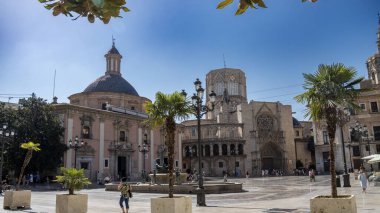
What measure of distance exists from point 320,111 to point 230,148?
4724 cm

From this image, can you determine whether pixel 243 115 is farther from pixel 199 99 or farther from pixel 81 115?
pixel 199 99

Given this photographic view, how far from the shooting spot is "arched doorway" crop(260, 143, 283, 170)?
5950cm

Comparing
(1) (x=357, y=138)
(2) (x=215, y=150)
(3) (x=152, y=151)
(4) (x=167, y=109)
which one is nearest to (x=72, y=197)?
(4) (x=167, y=109)

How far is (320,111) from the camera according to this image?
964 cm

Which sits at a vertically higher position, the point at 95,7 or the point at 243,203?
the point at 95,7

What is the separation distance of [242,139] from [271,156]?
22.7 ft

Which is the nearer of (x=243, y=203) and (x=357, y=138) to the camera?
(x=243, y=203)

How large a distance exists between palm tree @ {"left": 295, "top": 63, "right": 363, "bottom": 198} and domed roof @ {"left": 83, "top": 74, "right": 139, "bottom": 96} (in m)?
38.9

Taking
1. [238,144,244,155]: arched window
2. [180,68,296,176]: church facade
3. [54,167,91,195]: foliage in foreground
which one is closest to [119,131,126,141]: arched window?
[180,68,296,176]: church facade

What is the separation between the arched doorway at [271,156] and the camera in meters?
59.5

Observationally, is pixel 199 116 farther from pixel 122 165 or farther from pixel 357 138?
pixel 357 138

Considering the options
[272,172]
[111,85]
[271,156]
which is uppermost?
[111,85]

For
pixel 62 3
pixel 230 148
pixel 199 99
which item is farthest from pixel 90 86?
pixel 62 3

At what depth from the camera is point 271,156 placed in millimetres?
60250
